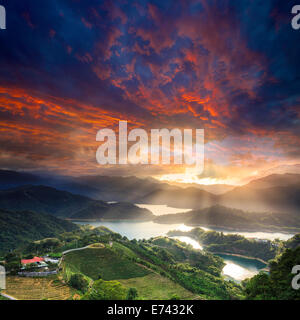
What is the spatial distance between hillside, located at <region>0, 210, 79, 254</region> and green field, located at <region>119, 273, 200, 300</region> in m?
47.9

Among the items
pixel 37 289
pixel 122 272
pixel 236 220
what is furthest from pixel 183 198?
pixel 37 289

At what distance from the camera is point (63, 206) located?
4860 inches

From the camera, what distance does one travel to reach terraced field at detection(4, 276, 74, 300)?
11.5 metres

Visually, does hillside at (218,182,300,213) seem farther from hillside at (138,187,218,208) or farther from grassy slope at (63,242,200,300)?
grassy slope at (63,242,200,300)

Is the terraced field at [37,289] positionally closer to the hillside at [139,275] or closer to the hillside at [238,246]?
the hillside at [139,275]

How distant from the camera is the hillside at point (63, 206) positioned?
341 feet

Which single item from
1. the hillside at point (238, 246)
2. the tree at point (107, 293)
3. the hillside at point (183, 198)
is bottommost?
the hillside at point (183, 198)

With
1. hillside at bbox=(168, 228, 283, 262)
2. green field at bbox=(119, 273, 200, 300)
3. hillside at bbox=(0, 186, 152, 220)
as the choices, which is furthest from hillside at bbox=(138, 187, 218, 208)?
green field at bbox=(119, 273, 200, 300)

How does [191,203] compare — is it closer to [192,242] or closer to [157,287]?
[192,242]

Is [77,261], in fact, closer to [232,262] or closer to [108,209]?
[232,262]

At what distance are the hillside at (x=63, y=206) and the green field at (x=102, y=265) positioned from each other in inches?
3154

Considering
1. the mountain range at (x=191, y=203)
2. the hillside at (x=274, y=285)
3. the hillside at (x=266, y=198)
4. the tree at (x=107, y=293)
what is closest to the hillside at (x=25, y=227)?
the mountain range at (x=191, y=203)

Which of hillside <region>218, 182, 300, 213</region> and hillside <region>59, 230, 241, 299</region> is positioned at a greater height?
hillside <region>59, 230, 241, 299</region>

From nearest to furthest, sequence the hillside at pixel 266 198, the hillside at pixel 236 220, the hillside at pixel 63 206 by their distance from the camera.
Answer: the hillside at pixel 236 220, the hillside at pixel 63 206, the hillside at pixel 266 198
